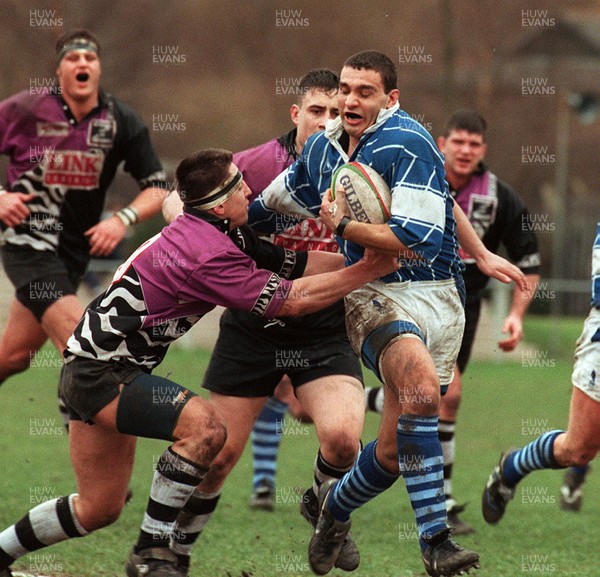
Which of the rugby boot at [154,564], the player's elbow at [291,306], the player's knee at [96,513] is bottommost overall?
the rugby boot at [154,564]

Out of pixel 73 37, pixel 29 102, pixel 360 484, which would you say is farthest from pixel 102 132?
pixel 360 484

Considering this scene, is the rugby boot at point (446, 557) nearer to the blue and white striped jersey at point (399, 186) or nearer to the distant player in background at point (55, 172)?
the blue and white striped jersey at point (399, 186)

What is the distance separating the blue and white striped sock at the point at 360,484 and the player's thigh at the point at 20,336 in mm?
2541

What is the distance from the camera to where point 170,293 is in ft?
17.8

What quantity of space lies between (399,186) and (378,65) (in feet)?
2.10

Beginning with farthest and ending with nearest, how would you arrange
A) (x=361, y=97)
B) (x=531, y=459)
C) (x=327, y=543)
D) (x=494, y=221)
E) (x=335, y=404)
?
(x=494, y=221), (x=531, y=459), (x=335, y=404), (x=327, y=543), (x=361, y=97)

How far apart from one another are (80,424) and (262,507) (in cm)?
302

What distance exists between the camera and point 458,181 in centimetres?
829

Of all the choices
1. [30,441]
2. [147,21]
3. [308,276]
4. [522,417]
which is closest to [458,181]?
[308,276]

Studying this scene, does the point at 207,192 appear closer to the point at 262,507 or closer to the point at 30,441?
the point at 262,507

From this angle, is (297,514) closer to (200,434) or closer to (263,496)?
(263,496)

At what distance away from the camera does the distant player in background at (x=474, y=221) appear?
8172 millimetres

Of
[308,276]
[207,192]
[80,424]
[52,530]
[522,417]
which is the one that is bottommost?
[522,417]

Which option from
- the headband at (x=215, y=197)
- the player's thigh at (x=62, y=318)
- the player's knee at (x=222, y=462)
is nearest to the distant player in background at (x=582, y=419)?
the player's knee at (x=222, y=462)
